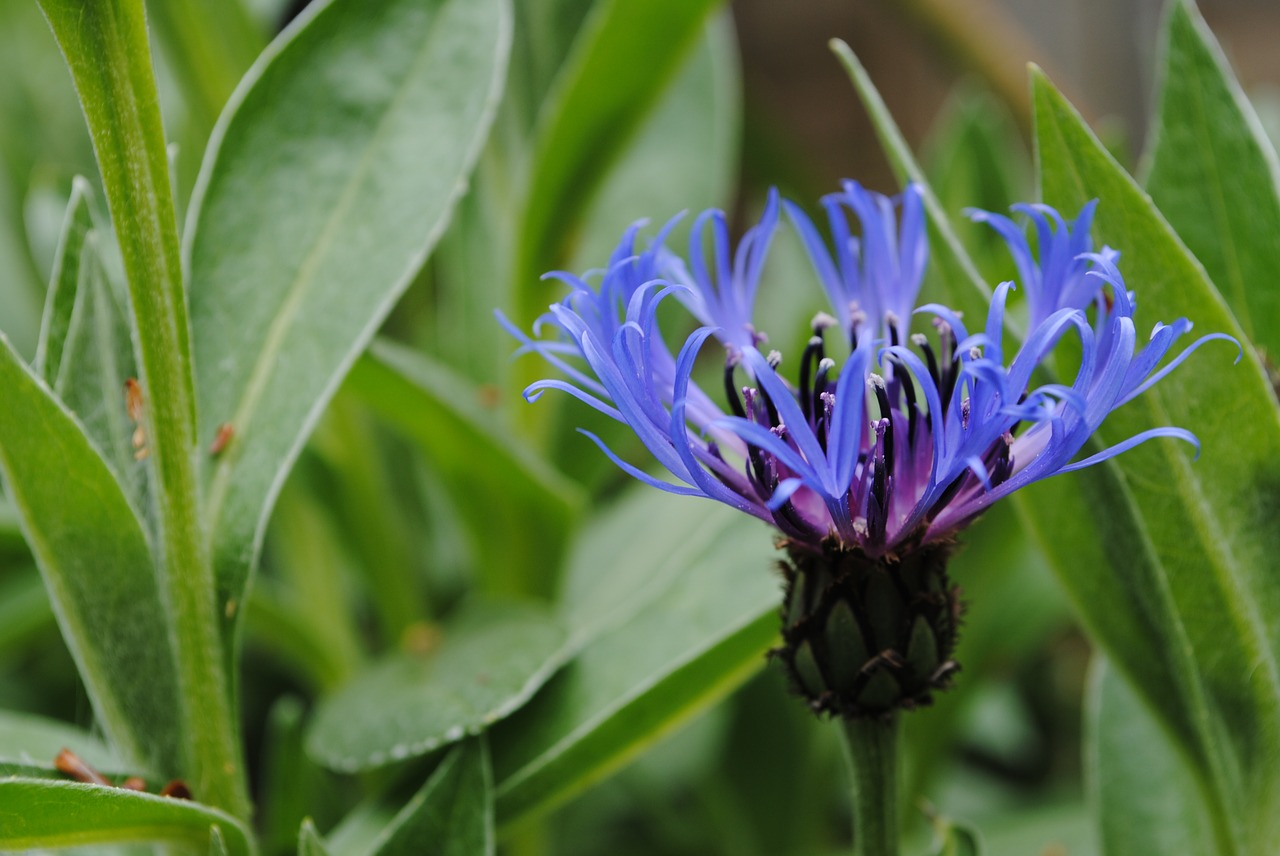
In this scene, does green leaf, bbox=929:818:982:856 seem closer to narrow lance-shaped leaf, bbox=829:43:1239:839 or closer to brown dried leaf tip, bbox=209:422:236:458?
narrow lance-shaped leaf, bbox=829:43:1239:839

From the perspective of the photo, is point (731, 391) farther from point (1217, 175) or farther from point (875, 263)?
point (1217, 175)

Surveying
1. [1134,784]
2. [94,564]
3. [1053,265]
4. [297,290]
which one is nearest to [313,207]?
[297,290]

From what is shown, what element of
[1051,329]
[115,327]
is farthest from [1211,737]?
[115,327]

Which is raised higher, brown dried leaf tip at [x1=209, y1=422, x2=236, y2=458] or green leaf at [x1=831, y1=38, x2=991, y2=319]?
green leaf at [x1=831, y1=38, x2=991, y2=319]

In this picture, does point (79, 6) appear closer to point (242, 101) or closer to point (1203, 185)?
point (242, 101)

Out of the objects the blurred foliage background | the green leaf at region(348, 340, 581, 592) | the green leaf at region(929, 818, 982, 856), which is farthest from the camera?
the blurred foliage background

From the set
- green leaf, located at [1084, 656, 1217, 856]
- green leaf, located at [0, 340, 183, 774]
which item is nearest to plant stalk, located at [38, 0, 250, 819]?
green leaf, located at [0, 340, 183, 774]

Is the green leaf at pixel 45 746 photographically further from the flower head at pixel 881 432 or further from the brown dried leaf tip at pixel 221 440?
the flower head at pixel 881 432
